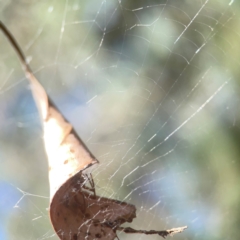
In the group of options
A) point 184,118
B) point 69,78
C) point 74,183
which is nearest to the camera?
point 74,183

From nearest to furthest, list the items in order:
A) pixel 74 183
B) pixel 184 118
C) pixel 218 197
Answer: pixel 74 183, pixel 184 118, pixel 218 197

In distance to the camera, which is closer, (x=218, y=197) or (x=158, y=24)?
(x=158, y=24)

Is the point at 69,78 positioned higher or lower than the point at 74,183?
higher

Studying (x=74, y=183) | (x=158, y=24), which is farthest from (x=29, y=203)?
(x=158, y=24)

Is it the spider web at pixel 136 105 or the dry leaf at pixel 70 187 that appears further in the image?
the spider web at pixel 136 105

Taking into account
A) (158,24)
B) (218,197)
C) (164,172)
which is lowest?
(218,197)

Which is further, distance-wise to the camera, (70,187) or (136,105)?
(136,105)

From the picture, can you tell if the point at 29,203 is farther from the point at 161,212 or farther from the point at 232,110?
the point at 232,110

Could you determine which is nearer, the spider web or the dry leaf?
the dry leaf
